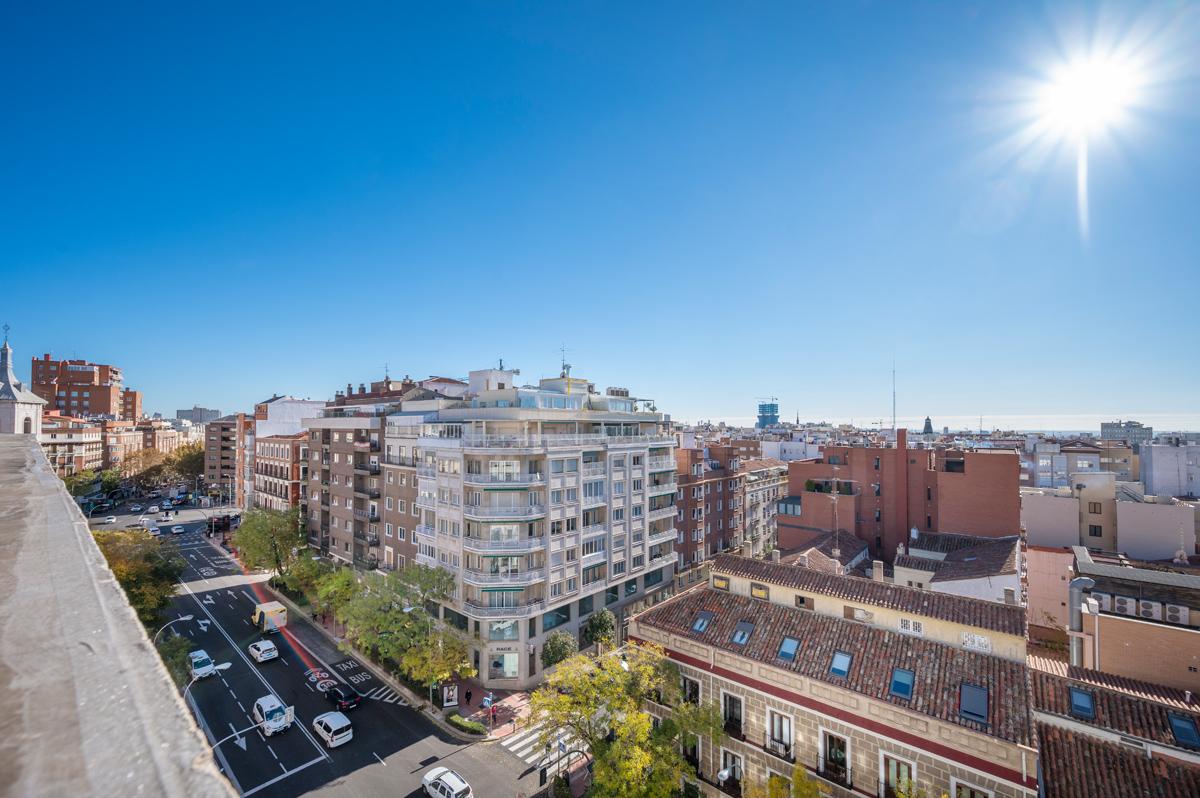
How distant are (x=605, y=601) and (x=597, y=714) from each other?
2142 centimetres

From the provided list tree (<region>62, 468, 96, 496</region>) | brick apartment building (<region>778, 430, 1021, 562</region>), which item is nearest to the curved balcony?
brick apartment building (<region>778, 430, 1021, 562</region>)

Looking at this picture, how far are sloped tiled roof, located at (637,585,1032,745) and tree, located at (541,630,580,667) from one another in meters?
11.9

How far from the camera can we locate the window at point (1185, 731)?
63.0 ft

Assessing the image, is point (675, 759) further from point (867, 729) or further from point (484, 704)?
→ point (484, 704)

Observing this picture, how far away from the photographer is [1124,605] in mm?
30141

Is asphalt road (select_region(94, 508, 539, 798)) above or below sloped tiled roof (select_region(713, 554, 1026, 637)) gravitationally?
below

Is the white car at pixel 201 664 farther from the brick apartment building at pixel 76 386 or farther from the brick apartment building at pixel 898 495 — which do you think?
the brick apartment building at pixel 76 386

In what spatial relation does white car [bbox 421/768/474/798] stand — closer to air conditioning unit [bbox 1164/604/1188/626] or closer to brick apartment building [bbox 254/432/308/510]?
air conditioning unit [bbox 1164/604/1188/626]

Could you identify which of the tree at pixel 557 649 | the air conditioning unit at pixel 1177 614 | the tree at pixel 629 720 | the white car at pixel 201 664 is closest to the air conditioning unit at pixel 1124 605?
the air conditioning unit at pixel 1177 614

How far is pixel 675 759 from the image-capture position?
2352 centimetres

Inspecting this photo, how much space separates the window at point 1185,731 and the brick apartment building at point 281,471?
70.9 meters

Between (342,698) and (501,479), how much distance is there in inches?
682

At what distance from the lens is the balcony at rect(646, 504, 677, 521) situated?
169 ft

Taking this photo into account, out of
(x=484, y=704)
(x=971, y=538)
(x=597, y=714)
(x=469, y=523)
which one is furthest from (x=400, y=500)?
(x=971, y=538)
